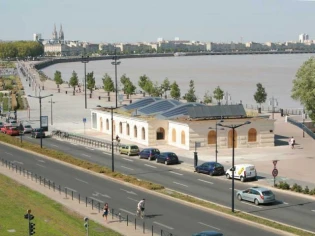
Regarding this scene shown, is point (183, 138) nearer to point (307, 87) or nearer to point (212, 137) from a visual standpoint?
point (212, 137)

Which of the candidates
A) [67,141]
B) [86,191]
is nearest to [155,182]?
[86,191]

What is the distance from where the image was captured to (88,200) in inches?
1276

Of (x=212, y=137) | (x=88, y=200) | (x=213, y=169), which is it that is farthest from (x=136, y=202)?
(x=212, y=137)

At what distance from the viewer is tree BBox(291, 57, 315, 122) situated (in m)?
57.2

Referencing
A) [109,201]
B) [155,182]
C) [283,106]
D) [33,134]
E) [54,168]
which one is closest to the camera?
[109,201]

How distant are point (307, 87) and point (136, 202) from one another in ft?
103

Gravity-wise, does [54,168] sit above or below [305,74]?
below

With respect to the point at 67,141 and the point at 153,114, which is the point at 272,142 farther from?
the point at 67,141

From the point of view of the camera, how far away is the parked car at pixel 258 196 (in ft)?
102

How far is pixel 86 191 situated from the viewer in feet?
115

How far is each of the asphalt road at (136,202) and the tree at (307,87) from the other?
83.1 ft

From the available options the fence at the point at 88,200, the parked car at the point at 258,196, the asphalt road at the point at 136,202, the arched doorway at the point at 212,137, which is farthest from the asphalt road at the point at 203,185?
the arched doorway at the point at 212,137

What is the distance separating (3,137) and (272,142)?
88.4ft

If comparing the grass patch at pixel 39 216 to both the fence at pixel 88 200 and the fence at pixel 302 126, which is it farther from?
the fence at pixel 302 126
